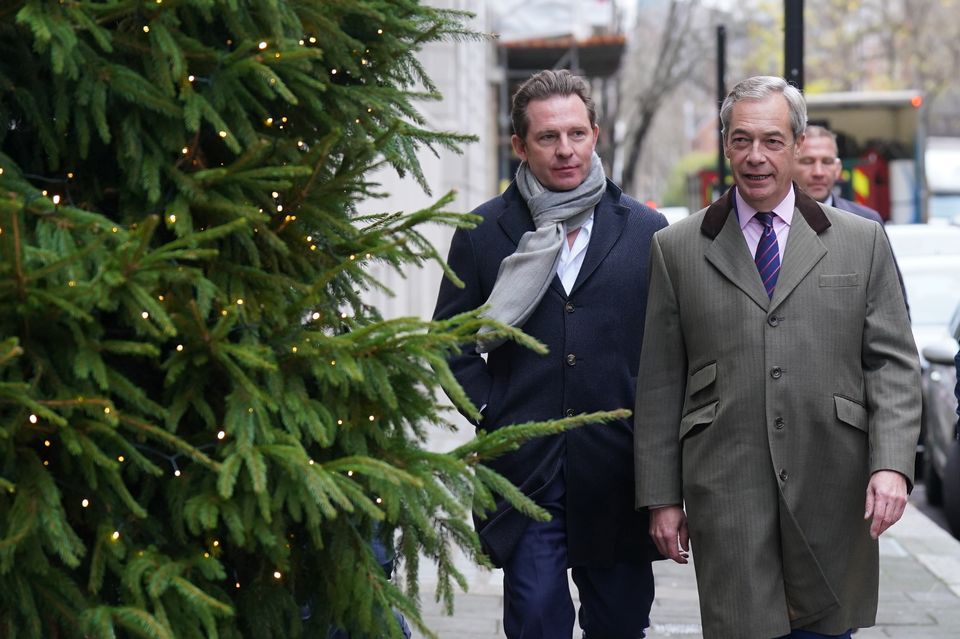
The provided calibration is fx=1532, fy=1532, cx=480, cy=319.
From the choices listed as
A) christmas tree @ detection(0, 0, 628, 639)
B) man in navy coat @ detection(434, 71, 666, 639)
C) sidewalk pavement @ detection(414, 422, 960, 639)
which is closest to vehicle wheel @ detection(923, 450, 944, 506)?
sidewalk pavement @ detection(414, 422, 960, 639)

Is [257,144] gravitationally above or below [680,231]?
above

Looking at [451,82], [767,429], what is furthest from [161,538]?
[451,82]

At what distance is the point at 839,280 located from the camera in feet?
13.1

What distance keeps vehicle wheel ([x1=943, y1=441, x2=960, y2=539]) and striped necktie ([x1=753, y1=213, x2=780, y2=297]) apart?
6.05 meters

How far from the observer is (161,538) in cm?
282

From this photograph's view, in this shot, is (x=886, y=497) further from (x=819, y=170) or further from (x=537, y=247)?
(x=819, y=170)

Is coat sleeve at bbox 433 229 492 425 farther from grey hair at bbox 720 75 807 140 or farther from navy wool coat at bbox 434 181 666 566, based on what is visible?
grey hair at bbox 720 75 807 140

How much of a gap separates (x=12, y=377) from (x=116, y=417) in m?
0.19

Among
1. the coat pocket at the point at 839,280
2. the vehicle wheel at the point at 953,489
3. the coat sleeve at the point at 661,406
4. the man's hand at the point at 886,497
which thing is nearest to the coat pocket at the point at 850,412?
the man's hand at the point at 886,497

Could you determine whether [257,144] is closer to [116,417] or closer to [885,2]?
[116,417]

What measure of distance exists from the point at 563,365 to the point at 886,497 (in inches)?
39.5

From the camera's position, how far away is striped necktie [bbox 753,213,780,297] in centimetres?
406

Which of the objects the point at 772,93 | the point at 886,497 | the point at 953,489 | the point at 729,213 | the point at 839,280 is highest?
the point at 772,93

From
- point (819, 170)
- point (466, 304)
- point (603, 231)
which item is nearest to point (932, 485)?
point (819, 170)
